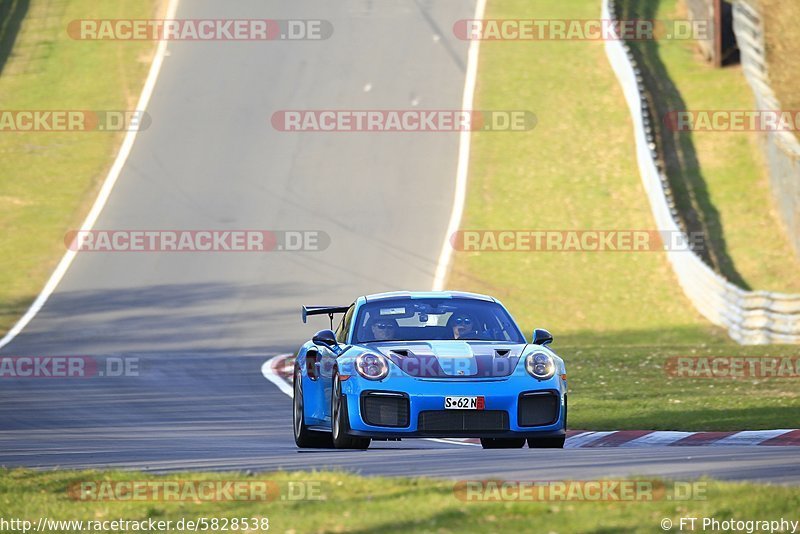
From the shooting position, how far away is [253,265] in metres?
32.3

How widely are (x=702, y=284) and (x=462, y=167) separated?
30.6 feet

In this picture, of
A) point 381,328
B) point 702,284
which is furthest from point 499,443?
point 702,284

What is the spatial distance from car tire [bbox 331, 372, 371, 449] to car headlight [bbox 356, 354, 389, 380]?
0.84 ft

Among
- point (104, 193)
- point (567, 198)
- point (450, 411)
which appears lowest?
point (450, 411)

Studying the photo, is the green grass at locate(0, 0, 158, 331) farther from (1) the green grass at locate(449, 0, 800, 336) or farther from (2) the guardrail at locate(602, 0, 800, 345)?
(2) the guardrail at locate(602, 0, 800, 345)

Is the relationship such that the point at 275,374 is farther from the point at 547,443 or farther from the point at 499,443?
the point at 547,443

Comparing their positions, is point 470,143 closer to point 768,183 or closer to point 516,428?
point 768,183

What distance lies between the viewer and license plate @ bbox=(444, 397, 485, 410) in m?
11.8

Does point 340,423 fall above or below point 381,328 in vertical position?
below

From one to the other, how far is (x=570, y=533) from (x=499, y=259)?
82.5 feet

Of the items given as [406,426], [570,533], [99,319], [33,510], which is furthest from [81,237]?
[570,533]

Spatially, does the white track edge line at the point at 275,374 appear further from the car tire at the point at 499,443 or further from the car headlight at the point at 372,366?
the car headlight at the point at 372,366

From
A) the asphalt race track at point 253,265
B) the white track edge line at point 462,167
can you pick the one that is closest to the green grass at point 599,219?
the white track edge line at point 462,167

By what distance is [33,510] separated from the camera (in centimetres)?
910
